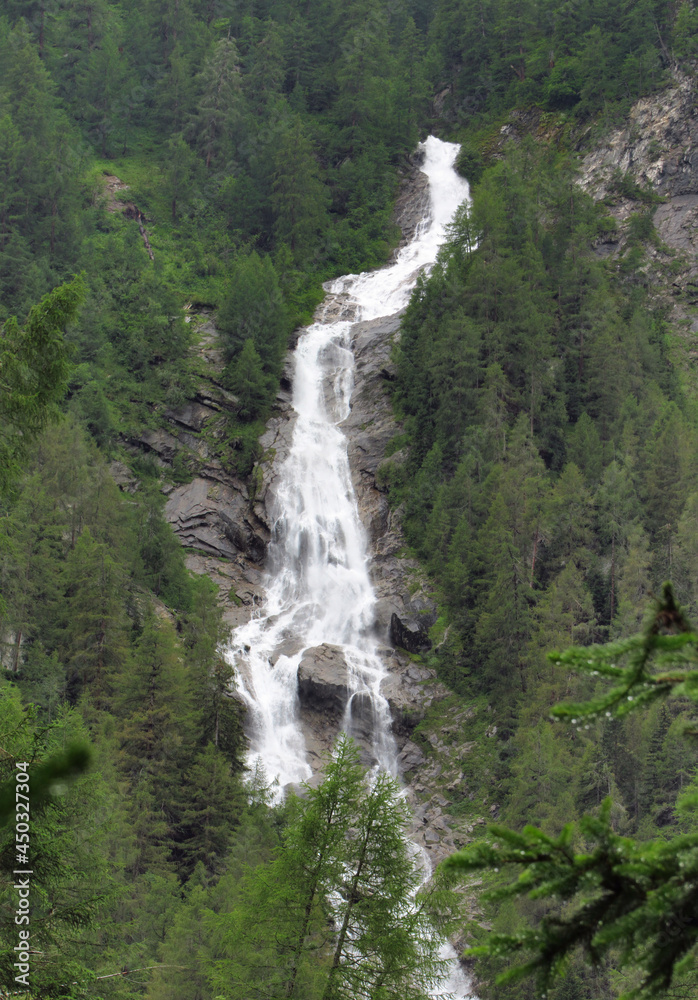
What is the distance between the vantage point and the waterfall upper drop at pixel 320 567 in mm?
37844

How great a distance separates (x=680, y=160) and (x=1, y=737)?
207 feet

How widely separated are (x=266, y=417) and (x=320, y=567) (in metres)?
11.3

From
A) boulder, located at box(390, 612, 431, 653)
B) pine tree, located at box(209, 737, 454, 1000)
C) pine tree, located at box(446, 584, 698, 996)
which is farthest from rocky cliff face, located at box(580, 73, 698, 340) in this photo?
pine tree, located at box(446, 584, 698, 996)

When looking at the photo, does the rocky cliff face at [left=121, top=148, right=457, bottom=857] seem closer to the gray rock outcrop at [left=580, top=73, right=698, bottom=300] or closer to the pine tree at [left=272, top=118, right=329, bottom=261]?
the pine tree at [left=272, top=118, right=329, bottom=261]

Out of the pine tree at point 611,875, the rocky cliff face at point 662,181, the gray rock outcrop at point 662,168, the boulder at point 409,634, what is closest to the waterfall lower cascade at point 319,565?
the boulder at point 409,634

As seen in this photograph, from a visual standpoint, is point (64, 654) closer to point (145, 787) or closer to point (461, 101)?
point (145, 787)

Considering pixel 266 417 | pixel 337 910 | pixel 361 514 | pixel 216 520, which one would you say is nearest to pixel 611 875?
pixel 337 910

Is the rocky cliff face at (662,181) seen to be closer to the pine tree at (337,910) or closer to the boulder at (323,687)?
the boulder at (323,687)

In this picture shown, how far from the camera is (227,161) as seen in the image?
67.9 metres

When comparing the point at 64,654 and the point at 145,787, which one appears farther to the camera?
the point at 64,654

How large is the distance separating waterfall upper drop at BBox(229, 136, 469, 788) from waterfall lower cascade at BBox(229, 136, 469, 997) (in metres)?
0.05

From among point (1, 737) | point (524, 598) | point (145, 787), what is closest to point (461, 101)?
point (524, 598)

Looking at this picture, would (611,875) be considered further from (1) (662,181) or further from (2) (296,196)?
(1) (662,181)

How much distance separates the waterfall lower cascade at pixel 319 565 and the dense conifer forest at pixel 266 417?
2.29m
